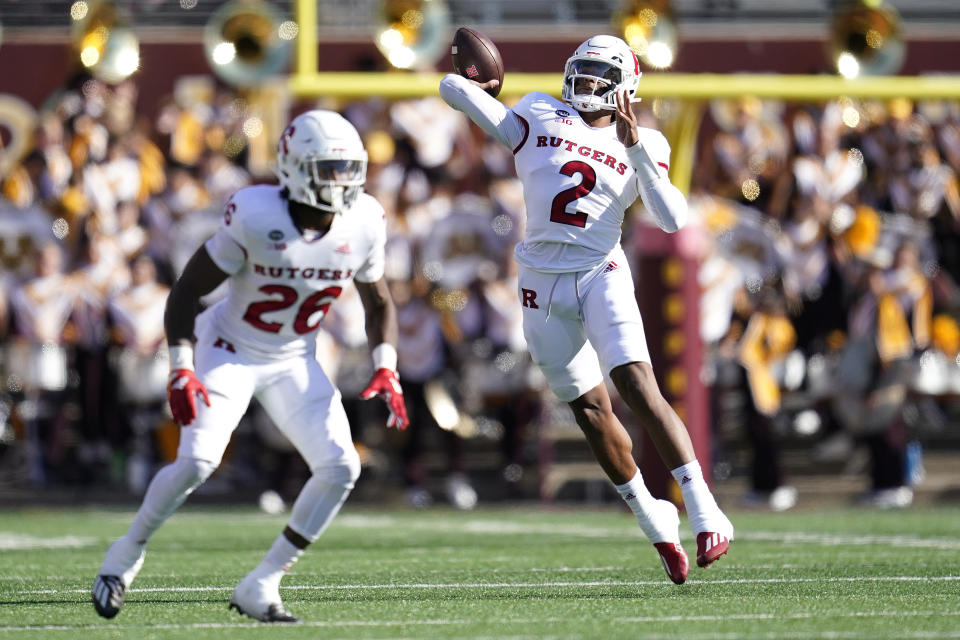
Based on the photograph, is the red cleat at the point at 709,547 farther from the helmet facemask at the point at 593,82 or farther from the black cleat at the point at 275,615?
the helmet facemask at the point at 593,82

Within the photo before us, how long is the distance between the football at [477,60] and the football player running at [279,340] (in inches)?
44.8

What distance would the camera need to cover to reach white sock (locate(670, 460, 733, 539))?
5777 mm

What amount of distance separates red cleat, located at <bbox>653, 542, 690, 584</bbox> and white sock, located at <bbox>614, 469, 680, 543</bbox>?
0.03 metres

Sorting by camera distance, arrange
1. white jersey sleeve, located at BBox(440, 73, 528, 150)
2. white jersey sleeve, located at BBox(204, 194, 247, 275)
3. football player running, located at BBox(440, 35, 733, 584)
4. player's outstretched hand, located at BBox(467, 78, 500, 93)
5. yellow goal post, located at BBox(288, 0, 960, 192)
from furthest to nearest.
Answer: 1. yellow goal post, located at BBox(288, 0, 960, 192)
2. player's outstretched hand, located at BBox(467, 78, 500, 93)
3. white jersey sleeve, located at BBox(440, 73, 528, 150)
4. football player running, located at BBox(440, 35, 733, 584)
5. white jersey sleeve, located at BBox(204, 194, 247, 275)

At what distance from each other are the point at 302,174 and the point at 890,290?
22.3 feet

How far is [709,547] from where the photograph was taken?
5.70 metres

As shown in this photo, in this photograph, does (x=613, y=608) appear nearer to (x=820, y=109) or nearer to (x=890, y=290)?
(x=890, y=290)

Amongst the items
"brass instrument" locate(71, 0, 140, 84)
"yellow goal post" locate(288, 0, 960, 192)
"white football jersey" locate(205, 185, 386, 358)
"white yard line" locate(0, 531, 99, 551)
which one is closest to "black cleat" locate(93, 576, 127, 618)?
"white football jersey" locate(205, 185, 386, 358)

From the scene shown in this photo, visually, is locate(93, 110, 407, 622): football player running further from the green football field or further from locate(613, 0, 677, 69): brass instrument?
locate(613, 0, 677, 69): brass instrument

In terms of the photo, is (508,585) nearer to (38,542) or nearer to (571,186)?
(571,186)

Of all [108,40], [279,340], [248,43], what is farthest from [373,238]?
[108,40]

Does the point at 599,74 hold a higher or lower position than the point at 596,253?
higher

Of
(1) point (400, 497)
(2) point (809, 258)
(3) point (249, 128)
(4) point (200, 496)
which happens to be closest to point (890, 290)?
(2) point (809, 258)

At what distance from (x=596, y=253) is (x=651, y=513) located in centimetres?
96
